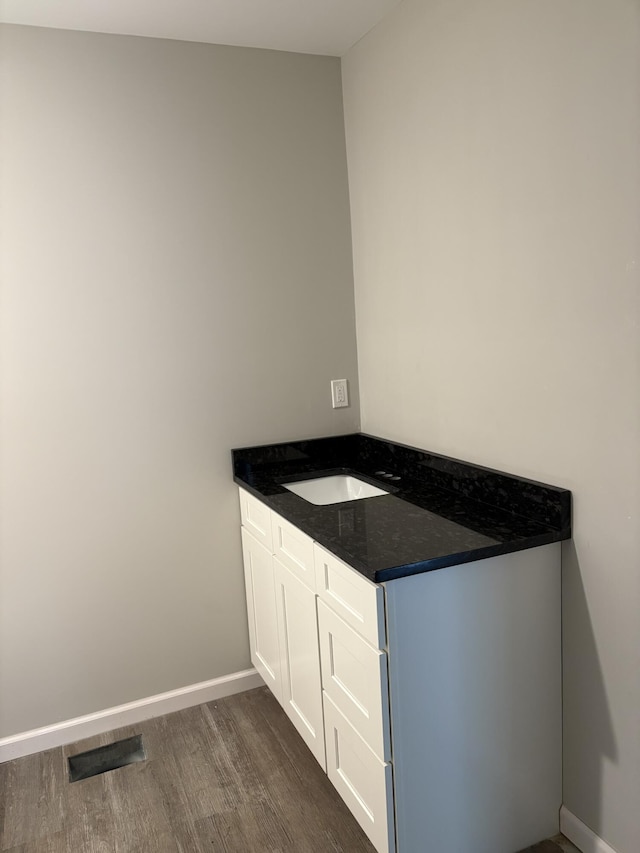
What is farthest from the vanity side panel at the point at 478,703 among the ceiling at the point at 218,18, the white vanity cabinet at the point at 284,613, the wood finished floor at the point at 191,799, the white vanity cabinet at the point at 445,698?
the ceiling at the point at 218,18

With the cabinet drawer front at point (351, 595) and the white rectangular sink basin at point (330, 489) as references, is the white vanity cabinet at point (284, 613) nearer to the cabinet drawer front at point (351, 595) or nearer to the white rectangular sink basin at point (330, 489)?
the cabinet drawer front at point (351, 595)

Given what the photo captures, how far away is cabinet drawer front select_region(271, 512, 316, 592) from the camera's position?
197cm

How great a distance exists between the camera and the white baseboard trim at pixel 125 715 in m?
2.44

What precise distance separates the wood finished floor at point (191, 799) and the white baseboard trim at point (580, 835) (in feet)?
0.22

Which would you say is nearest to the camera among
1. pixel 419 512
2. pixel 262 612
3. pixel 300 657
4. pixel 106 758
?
pixel 419 512

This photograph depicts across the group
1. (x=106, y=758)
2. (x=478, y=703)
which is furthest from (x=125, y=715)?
(x=478, y=703)

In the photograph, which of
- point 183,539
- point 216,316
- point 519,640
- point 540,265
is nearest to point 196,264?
point 216,316

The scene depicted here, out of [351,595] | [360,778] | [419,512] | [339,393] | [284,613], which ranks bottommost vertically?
[360,778]

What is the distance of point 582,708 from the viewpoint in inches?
69.8

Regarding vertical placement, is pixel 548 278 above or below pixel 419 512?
above

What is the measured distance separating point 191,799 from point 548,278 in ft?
6.18

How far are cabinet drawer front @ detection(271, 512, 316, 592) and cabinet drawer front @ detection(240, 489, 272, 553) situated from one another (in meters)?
0.07

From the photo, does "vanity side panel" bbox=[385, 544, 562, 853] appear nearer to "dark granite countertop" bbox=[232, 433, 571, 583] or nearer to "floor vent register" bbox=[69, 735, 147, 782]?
"dark granite countertop" bbox=[232, 433, 571, 583]

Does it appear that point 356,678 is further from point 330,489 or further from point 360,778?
point 330,489
